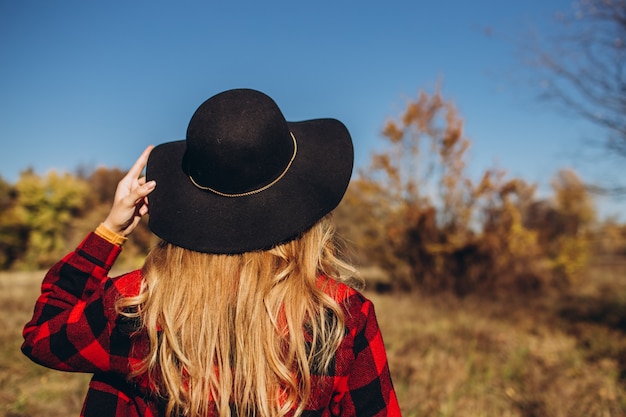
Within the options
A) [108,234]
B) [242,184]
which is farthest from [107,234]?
[242,184]

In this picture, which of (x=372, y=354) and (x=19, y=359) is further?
(x=19, y=359)

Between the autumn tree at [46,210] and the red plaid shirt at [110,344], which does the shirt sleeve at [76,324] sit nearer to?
the red plaid shirt at [110,344]

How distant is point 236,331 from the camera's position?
1.14 metres

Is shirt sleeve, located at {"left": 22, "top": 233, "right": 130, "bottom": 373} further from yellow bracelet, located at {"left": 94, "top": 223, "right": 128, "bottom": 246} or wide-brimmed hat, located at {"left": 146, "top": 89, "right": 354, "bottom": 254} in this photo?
wide-brimmed hat, located at {"left": 146, "top": 89, "right": 354, "bottom": 254}

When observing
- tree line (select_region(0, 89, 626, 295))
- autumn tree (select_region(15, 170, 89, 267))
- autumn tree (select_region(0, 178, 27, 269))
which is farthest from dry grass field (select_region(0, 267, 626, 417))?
autumn tree (select_region(0, 178, 27, 269))

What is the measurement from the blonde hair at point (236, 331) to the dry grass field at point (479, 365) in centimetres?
290

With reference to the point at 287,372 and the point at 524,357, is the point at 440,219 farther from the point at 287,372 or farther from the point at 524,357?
the point at 287,372

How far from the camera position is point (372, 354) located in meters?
1.19

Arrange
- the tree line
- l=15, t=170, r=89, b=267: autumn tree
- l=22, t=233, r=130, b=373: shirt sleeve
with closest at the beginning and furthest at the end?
l=22, t=233, r=130, b=373: shirt sleeve < the tree line < l=15, t=170, r=89, b=267: autumn tree

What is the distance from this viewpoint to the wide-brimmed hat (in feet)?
3.81

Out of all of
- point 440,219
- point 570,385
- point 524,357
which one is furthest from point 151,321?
point 440,219

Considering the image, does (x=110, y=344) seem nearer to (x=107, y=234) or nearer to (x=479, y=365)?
(x=107, y=234)

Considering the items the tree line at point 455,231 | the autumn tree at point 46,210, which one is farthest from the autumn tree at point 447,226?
the autumn tree at point 46,210

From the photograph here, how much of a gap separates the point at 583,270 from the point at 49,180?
3050 centimetres
